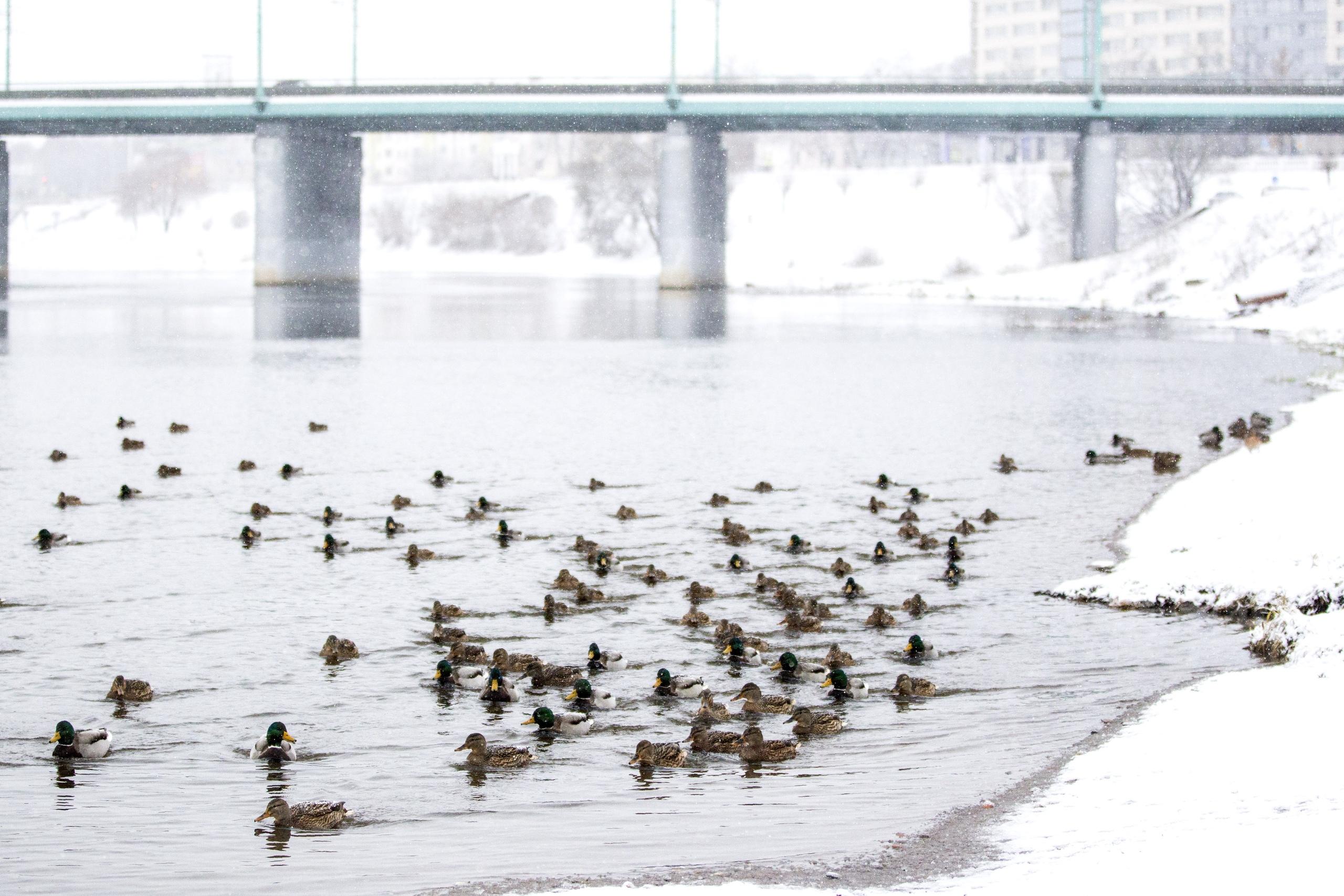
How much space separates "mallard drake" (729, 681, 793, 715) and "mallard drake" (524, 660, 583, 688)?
154 centimetres

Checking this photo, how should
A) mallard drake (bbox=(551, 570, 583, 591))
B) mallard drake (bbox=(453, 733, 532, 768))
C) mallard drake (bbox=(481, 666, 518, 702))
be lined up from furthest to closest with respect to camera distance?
1. mallard drake (bbox=(551, 570, 583, 591))
2. mallard drake (bbox=(481, 666, 518, 702))
3. mallard drake (bbox=(453, 733, 532, 768))

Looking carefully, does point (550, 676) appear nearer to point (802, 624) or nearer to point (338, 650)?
point (338, 650)

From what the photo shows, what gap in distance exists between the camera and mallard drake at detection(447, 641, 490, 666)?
53.7 ft

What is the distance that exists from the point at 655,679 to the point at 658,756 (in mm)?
2652

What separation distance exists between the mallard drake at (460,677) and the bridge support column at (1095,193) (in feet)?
264

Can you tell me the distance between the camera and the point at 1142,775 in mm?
12305

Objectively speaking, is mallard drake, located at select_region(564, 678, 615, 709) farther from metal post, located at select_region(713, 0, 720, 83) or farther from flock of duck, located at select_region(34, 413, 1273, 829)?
metal post, located at select_region(713, 0, 720, 83)

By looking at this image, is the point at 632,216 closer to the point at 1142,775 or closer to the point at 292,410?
the point at 292,410

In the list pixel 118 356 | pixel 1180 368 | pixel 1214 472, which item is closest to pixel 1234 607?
pixel 1214 472

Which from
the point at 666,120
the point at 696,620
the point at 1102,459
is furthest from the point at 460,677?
the point at 666,120

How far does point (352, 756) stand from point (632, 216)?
142 meters

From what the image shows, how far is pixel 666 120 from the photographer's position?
92.7 meters

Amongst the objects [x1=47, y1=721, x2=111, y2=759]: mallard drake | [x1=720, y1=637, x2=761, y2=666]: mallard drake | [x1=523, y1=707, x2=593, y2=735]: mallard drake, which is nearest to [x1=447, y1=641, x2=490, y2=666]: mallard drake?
[x1=523, y1=707, x2=593, y2=735]: mallard drake

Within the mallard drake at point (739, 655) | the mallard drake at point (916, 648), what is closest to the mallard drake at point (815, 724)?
the mallard drake at point (739, 655)
